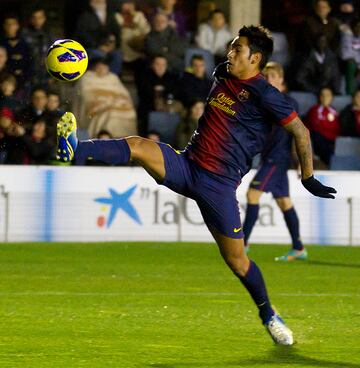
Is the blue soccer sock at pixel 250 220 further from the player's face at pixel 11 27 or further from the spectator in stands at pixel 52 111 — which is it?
the player's face at pixel 11 27

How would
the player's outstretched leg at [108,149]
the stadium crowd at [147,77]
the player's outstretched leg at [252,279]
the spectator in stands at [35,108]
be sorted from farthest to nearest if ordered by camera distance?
1. the stadium crowd at [147,77]
2. the spectator in stands at [35,108]
3. the player's outstretched leg at [252,279]
4. the player's outstretched leg at [108,149]

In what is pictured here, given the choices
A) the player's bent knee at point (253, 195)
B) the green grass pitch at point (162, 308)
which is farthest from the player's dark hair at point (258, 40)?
the player's bent knee at point (253, 195)

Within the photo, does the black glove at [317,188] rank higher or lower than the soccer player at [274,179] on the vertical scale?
higher

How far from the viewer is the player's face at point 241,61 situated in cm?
787

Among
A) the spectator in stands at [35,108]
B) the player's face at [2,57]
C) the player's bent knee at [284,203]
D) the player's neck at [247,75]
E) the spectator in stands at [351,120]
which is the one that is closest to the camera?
the player's neck at [247,75]

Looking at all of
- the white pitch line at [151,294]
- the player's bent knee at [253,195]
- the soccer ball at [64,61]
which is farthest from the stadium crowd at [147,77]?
the soccer ball at [64,61]

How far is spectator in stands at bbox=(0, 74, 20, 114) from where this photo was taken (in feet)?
52.4

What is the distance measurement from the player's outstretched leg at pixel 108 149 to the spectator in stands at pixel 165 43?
1000 cm

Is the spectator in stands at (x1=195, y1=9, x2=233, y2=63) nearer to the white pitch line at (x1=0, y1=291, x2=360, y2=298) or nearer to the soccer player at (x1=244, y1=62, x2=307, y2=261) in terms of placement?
the soccer player at (x1=244, y1=62, x2=307, y2=261)

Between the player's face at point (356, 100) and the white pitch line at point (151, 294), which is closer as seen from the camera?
the white pitch line at point (151, 294)

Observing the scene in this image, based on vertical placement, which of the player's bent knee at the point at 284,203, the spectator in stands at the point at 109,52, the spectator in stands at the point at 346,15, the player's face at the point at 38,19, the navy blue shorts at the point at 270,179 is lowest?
the player's bent knee at the point at 284,203

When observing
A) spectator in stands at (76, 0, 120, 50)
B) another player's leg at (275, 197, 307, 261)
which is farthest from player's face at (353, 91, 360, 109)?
another player's leg at (275, 197, 307, 261)

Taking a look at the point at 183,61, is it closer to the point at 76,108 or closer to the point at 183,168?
the point at 76,108

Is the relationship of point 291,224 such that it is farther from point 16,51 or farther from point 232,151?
point 232,151
